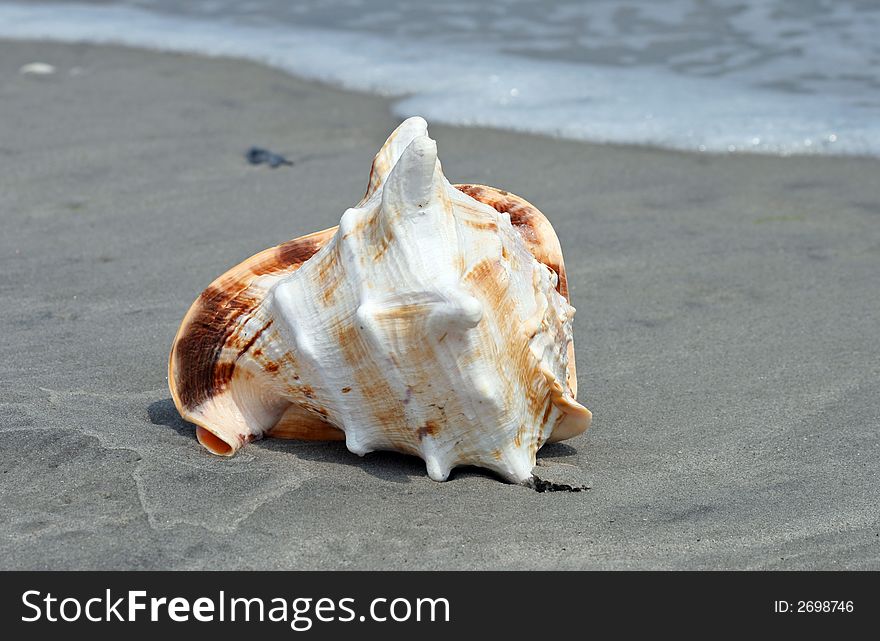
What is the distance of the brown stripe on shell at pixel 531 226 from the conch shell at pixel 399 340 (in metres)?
Answer: 0.12

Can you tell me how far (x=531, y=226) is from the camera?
3053 mm

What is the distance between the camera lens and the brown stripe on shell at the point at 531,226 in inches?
118

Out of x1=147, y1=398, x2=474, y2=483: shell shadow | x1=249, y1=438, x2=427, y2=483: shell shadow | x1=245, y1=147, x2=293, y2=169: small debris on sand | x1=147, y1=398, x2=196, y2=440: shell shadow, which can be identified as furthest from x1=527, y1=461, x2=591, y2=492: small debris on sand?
x1=245, y1=147, x2=293, y2=169: small debris on sand

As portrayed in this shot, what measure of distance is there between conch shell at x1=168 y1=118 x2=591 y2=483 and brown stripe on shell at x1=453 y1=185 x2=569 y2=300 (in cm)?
12

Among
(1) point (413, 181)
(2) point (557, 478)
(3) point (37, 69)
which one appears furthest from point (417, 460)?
(3) point (37, 69)

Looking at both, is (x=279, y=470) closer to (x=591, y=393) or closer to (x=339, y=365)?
(x=339, y=365)

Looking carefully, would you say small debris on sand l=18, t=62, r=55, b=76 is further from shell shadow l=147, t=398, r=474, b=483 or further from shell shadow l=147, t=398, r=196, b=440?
shell shadow l=147, t=398, r=474, b=483

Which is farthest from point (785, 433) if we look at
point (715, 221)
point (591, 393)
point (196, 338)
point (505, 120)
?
point (505, 120)

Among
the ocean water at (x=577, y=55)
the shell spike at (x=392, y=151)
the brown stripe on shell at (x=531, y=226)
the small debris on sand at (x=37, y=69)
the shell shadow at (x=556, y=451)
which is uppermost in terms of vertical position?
the shell spike at (x=392, y=151)

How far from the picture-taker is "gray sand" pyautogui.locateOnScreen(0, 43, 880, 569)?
7.91 ft

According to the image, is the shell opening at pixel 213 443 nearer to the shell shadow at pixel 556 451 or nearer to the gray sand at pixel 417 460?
the gray sand at pixel 417 460

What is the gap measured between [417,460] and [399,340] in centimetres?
42

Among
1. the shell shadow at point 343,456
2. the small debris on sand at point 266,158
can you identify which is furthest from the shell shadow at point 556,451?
the small debris on sand at point 266,158

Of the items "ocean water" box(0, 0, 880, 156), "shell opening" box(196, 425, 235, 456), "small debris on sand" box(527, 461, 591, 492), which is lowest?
"small debris on sand" box(527, 461, 591, 492)
